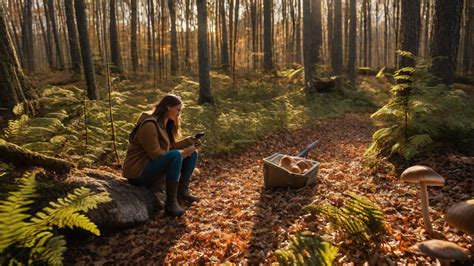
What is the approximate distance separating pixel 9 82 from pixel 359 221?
7.24 metres

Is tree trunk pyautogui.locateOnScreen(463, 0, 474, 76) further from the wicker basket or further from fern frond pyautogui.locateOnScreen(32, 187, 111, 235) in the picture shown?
fern frond pyautogui.locateOnScreen(32, 187, 111, 235)

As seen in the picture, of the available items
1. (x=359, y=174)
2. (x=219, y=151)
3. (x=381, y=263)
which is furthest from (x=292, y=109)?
(x=381, y=263)

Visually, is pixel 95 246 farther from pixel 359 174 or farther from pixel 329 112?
pixel 329 112

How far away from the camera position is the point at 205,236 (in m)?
4.14

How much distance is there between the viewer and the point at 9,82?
6785 millimetres

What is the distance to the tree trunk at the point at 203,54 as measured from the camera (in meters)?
11.6

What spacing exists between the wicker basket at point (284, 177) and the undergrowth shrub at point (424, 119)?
1.43 meters

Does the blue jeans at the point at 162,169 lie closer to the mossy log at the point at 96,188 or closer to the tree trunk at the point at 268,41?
the mossy log at the point at 96,188

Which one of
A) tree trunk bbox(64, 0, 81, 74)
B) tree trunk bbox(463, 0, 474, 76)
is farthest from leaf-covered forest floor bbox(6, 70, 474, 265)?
tree trunk bbox(463, 0, 474, 76)


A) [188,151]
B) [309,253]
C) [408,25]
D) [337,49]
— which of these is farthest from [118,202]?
[337,49]

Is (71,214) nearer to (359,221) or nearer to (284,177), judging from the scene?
(359,221)

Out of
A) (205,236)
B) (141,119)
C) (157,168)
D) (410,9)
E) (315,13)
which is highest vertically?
(315,13)

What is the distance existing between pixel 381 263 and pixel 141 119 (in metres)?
3.50

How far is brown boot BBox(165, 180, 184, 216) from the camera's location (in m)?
4.72
